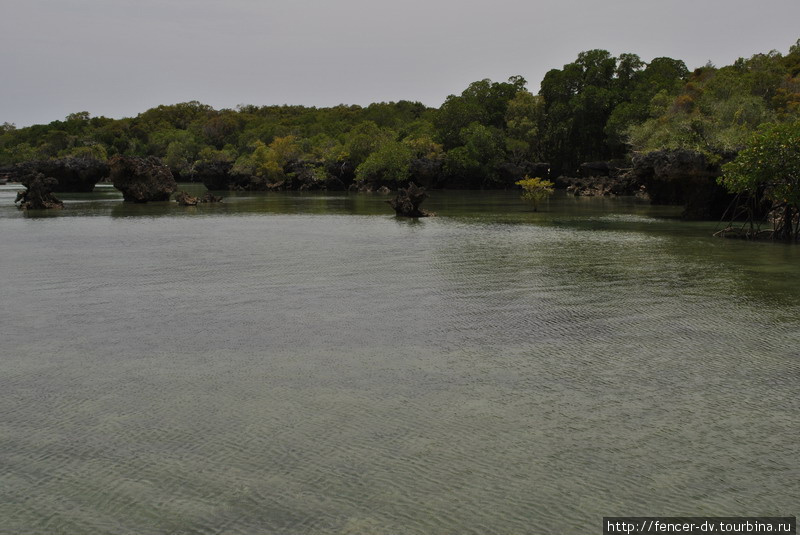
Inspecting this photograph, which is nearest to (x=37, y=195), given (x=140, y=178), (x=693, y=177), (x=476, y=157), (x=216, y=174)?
(x=140, y=178)

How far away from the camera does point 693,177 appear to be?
30.0 m

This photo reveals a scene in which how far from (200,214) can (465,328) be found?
98.3 ft

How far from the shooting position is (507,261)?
1753 centimetres

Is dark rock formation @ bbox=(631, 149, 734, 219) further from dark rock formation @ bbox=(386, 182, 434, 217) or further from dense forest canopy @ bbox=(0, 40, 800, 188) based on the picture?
dense forest canopy @ bbox=(0, 40, 800, 188)

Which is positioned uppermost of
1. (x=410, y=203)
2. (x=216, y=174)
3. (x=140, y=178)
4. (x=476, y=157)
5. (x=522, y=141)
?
(x=522, y=141)

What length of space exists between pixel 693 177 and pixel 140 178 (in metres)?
36.5

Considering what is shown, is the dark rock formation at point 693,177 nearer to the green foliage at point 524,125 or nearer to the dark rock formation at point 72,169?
the green foliage at point 524,125

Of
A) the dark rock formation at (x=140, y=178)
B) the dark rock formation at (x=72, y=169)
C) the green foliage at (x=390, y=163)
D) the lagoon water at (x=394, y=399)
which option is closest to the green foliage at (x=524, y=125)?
the green foliage at (x=390, y=163)

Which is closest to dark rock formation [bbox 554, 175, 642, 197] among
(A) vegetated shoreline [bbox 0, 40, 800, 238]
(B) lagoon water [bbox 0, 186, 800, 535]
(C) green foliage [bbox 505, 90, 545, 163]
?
(A) vegetated shoreline [bbox 0, 40, 800, 238]

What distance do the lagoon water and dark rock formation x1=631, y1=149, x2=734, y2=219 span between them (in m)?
15.0

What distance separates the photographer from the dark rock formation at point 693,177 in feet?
96.3

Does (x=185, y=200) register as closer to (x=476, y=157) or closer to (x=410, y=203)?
(x=410, y=203)

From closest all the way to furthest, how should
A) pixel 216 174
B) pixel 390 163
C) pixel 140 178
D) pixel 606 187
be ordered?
pixel 140 178 → pixel 606 187 → pixel 390 163 → pixel 216 174

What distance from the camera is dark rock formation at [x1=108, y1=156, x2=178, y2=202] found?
46844 millimetres
